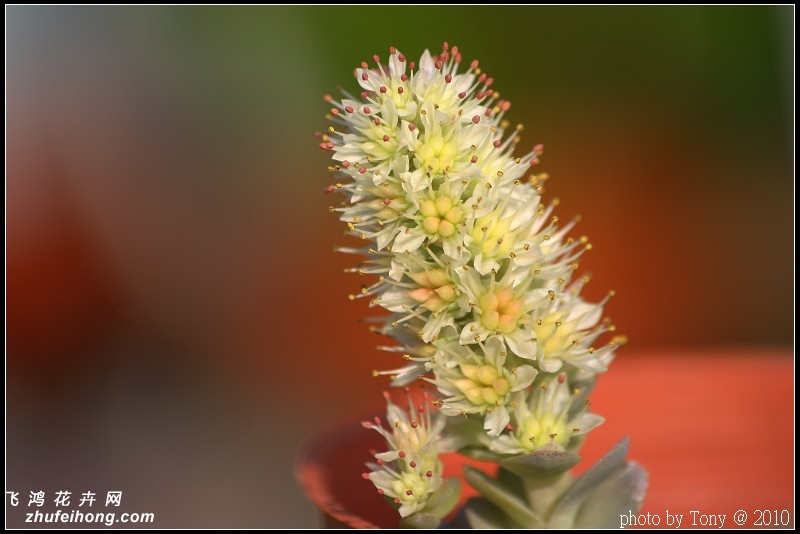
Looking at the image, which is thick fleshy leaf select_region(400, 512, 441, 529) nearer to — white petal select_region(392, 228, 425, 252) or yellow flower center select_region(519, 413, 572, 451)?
yellow flower center select_region(519, 413, 572, 451)

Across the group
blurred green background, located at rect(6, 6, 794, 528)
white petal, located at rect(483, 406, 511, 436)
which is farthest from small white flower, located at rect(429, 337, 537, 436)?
blurred green background, located at rect(6, 6, 794, 528)

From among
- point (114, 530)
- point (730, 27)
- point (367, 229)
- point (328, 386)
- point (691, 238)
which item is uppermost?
point (730, 27)

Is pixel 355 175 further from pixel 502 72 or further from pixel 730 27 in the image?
pixel 730 27

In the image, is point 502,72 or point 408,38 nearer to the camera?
point 408,38

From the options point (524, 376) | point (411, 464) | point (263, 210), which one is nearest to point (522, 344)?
point (524, 376)

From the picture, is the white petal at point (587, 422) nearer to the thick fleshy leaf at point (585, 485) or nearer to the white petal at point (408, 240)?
the thick fleshy leaf at point (585, 485)

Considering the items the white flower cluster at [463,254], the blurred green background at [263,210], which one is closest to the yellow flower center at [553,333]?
the white flower cluster at [463,254]

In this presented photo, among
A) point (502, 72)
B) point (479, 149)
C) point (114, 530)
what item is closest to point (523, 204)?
point (479, 149)
